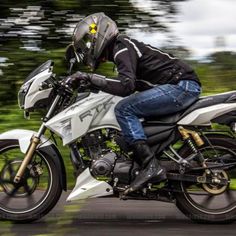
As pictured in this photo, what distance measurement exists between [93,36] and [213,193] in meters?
1.67

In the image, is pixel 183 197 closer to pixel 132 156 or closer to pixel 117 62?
pixel 132 156

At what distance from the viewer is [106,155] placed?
5906 millimetres

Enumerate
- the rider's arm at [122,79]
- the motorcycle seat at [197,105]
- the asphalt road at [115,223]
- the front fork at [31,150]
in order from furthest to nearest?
the front fork at [31,150]
the motorcycle seat at [197,105]
the rider's arm at [122,79]
the asphalt road at [115,223]

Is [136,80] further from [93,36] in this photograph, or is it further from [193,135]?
[193,135]

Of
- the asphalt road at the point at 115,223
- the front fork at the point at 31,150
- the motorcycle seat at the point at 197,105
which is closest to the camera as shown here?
the asphalt road at the point at 115,223

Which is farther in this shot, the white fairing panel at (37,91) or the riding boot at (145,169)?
the white fairing panel at (37,91)

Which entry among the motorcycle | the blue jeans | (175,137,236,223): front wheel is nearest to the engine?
the motorcycle

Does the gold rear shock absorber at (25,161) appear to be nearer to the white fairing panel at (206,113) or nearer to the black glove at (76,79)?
the black glove at (76,79)

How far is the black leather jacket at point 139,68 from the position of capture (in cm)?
571

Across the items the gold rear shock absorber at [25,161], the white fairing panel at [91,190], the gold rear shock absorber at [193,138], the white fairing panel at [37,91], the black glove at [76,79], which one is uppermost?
the black glove at [76,79]

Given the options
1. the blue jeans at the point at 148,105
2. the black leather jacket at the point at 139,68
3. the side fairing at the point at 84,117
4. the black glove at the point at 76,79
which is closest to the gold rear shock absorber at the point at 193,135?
the blue jeans at the point at 148,105

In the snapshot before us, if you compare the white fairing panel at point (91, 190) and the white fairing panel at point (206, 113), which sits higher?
the white fairing panel at point (206, 113)

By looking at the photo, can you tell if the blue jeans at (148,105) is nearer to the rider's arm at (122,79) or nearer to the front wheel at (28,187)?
the rider's arm at (122,79)

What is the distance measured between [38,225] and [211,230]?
145 cm
